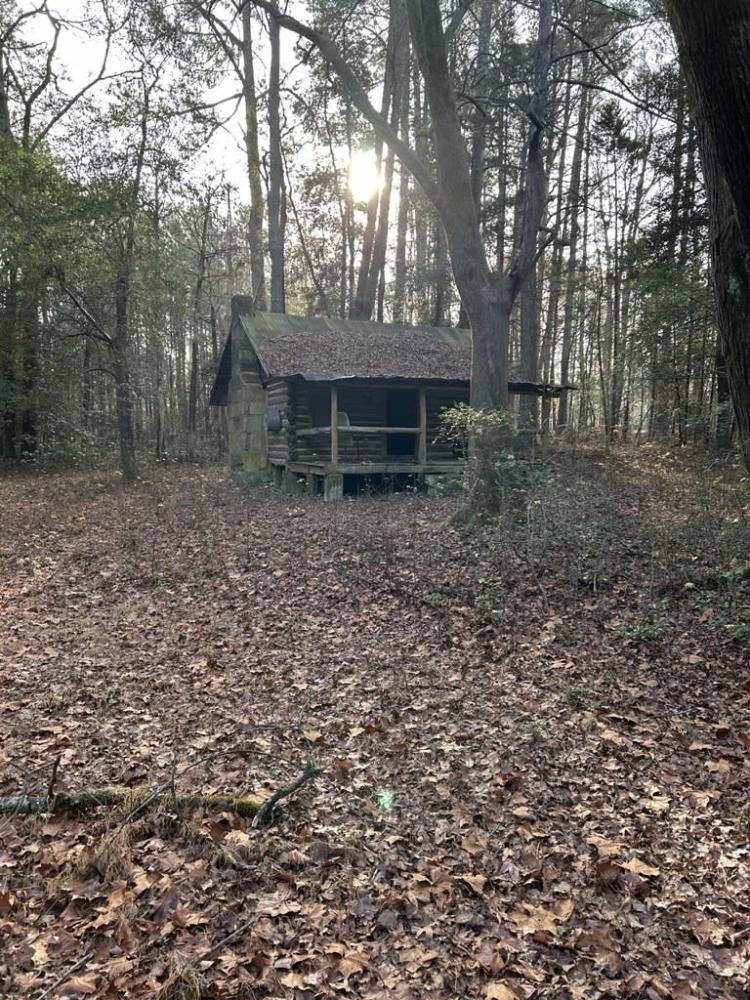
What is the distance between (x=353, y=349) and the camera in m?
17.0

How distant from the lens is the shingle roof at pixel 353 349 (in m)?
15.9

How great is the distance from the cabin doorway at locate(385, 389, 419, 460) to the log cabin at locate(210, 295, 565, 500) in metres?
0.03

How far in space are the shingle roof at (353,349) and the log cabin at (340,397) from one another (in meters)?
0.03

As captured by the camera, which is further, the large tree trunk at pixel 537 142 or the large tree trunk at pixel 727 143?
the large tree trunk at pixel 537 142

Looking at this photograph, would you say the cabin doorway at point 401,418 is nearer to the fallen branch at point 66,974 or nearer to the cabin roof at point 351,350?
the cabin roof at point 351,350

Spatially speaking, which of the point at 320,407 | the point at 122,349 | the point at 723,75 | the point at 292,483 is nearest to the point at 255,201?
the point at 122,349

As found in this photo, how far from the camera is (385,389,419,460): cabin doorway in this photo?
17906mm

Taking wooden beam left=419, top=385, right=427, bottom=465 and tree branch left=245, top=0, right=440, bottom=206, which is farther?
wooden beam left=419, top=385, right=427, bottom=465

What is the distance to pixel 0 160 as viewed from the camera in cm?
1568

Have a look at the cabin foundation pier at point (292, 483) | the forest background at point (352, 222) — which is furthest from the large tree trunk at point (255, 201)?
the cabin foundation pier at point (292, 483)

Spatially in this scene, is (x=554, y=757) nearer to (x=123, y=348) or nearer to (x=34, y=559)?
(x=34, y=559)

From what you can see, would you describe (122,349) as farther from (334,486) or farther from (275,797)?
(275,797)

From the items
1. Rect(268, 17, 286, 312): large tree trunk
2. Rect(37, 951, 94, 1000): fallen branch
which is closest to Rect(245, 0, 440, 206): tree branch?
Rect(37, 951, 94, 1000): fallen branch

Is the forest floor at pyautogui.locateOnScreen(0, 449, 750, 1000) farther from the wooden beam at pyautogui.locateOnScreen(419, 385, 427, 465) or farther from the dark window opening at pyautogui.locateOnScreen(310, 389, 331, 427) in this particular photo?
the dark window opening at pyautogui.locateOnScreen(310, 389, 331, 427)
